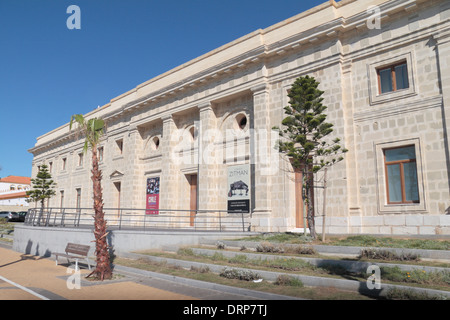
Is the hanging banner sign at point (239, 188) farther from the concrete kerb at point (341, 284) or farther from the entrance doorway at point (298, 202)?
the concrete kerb at point (341, 284)

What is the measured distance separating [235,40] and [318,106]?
29.4 ft

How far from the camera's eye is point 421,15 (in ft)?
46.2

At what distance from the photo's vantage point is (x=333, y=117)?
1581cm

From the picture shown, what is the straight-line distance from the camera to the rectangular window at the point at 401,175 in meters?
13.7

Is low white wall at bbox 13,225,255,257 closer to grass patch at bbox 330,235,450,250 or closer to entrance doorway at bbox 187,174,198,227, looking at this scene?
grass patch at bbox 330,235,450,250

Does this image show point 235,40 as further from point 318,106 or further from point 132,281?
point 132,281

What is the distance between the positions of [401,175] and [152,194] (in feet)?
53.5

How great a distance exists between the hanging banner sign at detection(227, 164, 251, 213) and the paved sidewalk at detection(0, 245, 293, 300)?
885 centimetres

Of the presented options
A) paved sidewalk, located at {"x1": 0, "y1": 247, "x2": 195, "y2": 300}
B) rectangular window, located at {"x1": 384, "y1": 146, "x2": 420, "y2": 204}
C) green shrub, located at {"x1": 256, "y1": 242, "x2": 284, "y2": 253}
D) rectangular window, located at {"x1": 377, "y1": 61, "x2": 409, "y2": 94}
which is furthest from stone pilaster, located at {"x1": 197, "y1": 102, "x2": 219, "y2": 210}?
rectangular window, located at {"x1": 377, "y1": 61, "x2": 409, "y2": 94}

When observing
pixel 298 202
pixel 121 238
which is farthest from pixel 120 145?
pixel 298 202

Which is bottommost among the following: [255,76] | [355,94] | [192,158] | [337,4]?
[192,158]

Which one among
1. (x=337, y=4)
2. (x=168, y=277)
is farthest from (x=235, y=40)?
(x=168, y=277)

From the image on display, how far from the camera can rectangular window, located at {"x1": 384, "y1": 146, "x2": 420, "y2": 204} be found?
1373cm

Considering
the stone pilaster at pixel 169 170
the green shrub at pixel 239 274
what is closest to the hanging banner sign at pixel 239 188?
the stone pilaster at pixel 169 170
